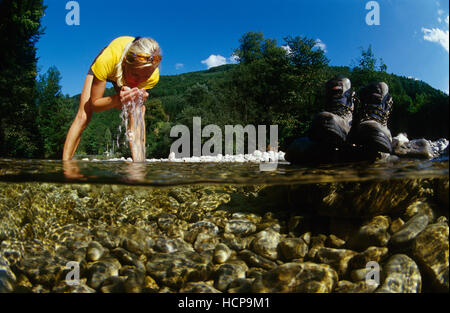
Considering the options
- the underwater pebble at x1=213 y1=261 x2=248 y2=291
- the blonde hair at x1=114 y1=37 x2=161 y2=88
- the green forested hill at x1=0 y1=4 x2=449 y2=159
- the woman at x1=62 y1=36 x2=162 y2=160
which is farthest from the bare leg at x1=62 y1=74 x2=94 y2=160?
the green forested hill at x1=0 y1=4 x2=449 y2=159

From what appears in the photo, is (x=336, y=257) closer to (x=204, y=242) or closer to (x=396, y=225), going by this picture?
(x=396, y=225)

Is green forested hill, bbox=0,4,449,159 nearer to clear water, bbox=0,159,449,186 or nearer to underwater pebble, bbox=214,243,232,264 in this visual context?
clear water, bbox=0,159,449,186

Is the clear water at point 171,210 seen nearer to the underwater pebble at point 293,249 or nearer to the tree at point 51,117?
the underwater pebble at point 293,249

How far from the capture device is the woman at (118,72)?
11.2 feet

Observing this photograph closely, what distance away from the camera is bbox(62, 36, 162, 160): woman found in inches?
134

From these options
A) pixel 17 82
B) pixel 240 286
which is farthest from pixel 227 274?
pixel 17 82

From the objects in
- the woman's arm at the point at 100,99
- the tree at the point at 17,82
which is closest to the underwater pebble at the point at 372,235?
the woman's arm at the point at 100,99

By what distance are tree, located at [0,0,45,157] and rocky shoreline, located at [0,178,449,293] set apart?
10082mm

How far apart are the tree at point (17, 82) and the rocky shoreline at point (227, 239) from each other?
33.1 ft

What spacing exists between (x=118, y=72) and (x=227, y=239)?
98.2 inches

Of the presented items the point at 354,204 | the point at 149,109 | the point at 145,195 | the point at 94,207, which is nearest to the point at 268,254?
the point at 354,204

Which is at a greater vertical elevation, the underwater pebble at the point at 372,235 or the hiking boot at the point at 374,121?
the hiking boot at the point at 374,121

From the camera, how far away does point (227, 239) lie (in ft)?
7.99

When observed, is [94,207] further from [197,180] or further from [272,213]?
[272,213]
